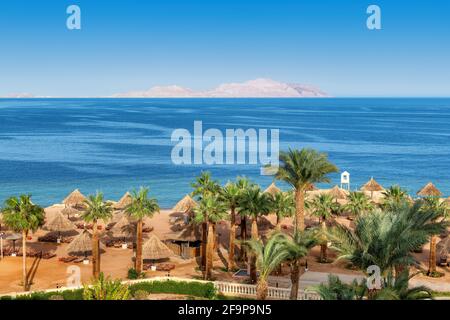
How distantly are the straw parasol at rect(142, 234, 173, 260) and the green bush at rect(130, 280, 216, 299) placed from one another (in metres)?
7.46

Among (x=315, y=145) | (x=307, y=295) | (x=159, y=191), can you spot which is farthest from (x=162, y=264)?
(x=315, y=145)

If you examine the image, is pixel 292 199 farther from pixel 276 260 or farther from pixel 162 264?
pixel 276 260

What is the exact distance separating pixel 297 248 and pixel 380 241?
467 cm

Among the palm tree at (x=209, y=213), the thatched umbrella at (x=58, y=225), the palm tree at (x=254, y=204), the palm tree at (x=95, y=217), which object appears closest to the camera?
the palm tree at (x=209, y=213)

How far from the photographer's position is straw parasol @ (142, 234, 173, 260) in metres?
37.9

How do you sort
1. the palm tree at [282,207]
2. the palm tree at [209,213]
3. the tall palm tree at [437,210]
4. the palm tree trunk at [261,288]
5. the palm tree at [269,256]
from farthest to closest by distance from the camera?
the palm tree at [282,207] → the tall palm tree at [437,210] → the palm tree at [209,213] → the palm tree trunk at [261,288] → the palm tree at [269,256]

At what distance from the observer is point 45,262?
4031cm

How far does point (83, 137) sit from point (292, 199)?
4507 inches

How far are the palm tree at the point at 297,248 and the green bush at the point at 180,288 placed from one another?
525 centimetres

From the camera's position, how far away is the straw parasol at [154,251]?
3788 centimetres

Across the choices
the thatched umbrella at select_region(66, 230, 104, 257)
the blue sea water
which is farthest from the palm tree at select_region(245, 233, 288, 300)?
the blue sea water

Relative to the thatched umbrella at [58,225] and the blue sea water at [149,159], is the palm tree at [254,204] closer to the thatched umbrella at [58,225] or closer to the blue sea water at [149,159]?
the thatched umbrella at [58,225]

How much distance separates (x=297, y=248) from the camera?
24.2 metres

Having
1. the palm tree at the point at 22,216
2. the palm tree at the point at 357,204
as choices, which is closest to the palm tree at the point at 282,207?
the palm tree at the point at 357,204
